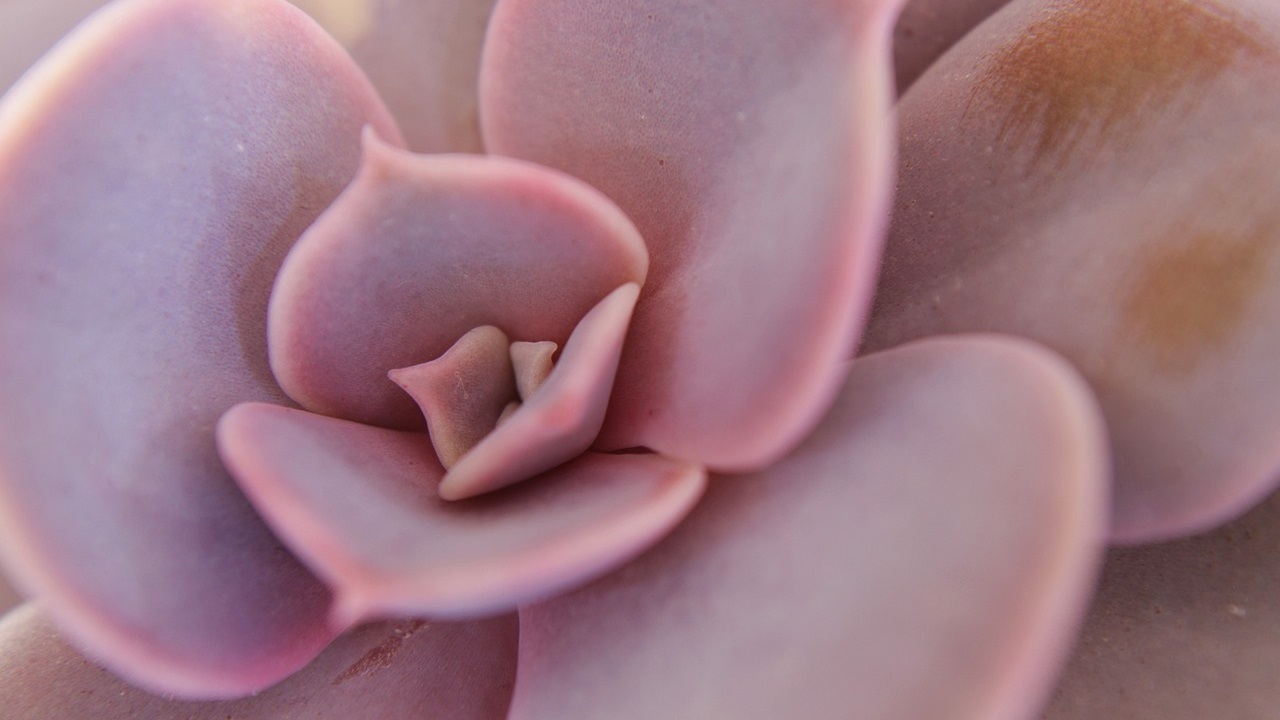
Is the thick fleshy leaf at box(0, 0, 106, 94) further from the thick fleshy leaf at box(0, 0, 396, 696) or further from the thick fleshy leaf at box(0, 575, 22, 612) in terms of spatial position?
the thick fleshy leaf at box(0, 575, 22, 612)

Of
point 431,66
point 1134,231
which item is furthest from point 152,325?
point 1134,231

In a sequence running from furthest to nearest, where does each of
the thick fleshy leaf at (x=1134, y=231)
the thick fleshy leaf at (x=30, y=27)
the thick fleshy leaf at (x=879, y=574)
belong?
1. the thick fleshy leaf at (x=30, y=27)
2. the thick fleshy leaf at (x=1134, y=231)
3. the thick fleshy leaf at (x=879, y=574)

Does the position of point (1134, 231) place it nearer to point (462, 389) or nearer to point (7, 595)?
point (462, 389)

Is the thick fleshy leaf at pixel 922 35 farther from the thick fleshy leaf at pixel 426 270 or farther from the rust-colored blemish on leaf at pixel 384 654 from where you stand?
the rust-colored blemish on leaf at pixel 384 654

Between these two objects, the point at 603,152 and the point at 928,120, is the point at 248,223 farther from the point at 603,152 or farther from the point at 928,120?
the point at 928,120

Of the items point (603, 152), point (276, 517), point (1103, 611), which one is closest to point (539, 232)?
point (603, 152)

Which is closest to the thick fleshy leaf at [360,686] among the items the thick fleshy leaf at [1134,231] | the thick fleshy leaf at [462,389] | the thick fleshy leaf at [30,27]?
the thick fleshy leaf at [462,389]

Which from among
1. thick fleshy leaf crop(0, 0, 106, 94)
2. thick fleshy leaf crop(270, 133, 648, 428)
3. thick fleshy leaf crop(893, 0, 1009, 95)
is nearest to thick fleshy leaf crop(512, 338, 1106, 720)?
thick fleshy leaf crop(270, 133, 648, 428)
